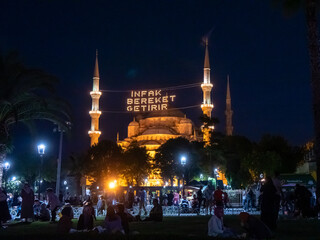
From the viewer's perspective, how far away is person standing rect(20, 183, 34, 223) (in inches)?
586

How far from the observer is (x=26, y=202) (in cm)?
1505

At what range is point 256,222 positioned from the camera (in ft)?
27.8

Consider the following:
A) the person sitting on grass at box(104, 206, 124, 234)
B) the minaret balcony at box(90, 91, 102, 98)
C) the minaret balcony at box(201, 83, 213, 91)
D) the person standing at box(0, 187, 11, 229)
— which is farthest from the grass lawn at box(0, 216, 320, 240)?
the minaret balcony at box(90, 91, 102, 98)

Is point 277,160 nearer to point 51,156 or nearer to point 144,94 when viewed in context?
point 144,94

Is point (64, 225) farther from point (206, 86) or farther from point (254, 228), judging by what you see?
point (206, 86)

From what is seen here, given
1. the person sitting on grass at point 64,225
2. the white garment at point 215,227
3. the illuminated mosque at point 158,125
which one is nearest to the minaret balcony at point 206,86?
the illuminated mosque at point 158,125

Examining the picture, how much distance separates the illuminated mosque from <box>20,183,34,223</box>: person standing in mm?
47695

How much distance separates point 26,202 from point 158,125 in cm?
6767

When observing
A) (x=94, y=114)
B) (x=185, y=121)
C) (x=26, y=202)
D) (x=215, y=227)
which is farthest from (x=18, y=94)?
(x=185, y=121)

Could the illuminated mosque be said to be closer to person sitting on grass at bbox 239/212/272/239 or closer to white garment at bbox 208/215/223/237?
white garment at bbox 208/215/223/237

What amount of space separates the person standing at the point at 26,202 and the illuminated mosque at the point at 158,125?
47695mm

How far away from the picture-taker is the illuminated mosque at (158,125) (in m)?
67.7

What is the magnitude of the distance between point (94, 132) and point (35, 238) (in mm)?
60220

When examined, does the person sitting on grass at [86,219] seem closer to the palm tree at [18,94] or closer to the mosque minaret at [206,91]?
the palm tree at [18,94]
